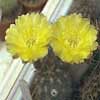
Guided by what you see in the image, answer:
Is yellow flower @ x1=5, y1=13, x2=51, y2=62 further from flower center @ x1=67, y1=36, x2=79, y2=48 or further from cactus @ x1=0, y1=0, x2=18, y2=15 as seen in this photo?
cactus @ x1=0, y1=0, x2=18, y2=15

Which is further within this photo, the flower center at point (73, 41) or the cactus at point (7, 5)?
the cactus at point (7, 5)

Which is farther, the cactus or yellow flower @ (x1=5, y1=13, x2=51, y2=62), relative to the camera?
the cactus

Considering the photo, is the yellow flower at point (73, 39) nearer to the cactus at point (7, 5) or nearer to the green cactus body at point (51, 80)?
the green cactus body at point (51, 80)

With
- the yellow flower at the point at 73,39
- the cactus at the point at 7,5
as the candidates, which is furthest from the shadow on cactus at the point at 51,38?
the cactus at the point at 7,5

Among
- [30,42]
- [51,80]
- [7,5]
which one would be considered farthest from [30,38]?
[7,5]

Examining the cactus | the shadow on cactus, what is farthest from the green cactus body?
the cactus

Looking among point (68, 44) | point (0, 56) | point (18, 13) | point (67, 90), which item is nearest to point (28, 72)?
point (67, 90)

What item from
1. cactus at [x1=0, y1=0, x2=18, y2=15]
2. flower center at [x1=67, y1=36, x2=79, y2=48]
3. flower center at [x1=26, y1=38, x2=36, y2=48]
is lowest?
cactus at [x1=0, y1=0, x2=18, y2=15]
